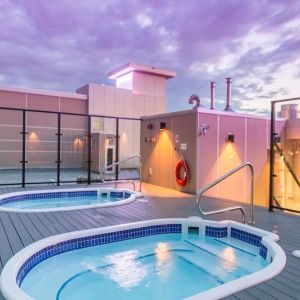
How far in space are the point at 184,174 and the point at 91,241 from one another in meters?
3.41

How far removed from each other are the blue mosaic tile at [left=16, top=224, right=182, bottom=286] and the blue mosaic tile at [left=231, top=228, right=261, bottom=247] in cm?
72

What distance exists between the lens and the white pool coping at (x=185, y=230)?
1.95 metres

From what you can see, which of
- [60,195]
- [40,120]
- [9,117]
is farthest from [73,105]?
[60,195]

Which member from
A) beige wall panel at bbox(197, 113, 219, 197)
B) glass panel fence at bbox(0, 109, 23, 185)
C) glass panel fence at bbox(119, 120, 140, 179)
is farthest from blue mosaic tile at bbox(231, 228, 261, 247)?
glass panel fence at bbox(119, 120, 140, 179)

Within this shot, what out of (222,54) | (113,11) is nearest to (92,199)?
(113,11)

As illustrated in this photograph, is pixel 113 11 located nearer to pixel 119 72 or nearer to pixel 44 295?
pixel 44 295

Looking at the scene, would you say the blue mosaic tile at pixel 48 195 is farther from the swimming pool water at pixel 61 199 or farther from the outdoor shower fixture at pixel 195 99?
the outdoor shower fixture at pixel 195 99

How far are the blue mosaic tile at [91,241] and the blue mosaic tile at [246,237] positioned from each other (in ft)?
2.36

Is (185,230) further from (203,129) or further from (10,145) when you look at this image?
(10,145)

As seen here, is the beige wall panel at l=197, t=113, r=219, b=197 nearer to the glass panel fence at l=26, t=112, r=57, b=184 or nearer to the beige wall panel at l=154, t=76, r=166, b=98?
the glass panel fence at l=26, t=112, r=57, b=184

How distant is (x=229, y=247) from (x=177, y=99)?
18099mm

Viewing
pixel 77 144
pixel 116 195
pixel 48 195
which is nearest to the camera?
pixel 48 195

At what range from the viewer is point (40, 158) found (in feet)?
47.8

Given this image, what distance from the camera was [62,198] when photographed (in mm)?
6250
